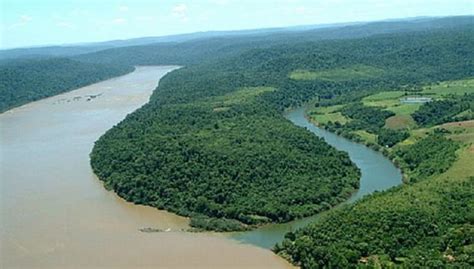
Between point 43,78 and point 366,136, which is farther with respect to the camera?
point 43,78

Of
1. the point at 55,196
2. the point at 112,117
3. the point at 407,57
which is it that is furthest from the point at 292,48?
the point at 55,196

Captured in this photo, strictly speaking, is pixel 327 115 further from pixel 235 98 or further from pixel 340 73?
pixel 340 73

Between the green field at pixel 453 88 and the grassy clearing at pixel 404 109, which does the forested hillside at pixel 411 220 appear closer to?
the grassy clearing at pixel 404 109

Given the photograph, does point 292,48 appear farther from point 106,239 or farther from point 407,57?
point 106,239

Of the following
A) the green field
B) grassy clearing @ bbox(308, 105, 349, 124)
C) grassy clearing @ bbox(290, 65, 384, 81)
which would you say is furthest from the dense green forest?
the green field

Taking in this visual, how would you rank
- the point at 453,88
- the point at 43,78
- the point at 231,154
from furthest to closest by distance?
the point at 43,78
the point at 453,88
the point at 231,154

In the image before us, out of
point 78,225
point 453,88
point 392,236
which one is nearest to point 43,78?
point 453,88
